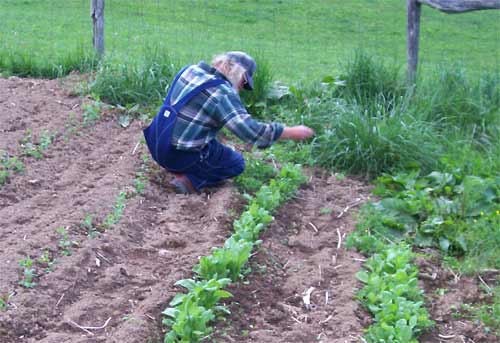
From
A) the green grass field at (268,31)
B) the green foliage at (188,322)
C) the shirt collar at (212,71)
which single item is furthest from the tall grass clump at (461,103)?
the green foliage at (188,322)

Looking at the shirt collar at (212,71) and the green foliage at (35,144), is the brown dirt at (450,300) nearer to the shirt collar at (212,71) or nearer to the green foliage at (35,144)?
the shirt collar at (212,71)

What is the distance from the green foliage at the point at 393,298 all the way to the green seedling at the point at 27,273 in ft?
6.09

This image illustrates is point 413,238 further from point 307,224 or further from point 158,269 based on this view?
point 158,269

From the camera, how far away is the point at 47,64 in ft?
31.7

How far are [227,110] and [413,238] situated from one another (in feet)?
5.49

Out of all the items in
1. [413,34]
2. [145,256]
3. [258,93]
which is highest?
[413,34]

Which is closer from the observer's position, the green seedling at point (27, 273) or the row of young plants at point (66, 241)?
the green seedling at point (27, 273)

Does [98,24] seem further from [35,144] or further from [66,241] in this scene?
[66,241]

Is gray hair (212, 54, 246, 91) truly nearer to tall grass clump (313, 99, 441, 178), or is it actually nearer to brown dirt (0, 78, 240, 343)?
brown dirt (0, 78, 240, 343)

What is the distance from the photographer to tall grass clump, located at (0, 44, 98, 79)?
9.42 m

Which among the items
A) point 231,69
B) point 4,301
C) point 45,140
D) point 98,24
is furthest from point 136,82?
point 4,301

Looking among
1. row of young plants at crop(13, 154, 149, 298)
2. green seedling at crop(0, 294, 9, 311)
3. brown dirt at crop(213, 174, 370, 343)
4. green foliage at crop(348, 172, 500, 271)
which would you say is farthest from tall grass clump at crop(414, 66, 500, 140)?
green seedling at crop(0, 294, 9, 311)

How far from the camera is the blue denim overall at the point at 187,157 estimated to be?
683 cm

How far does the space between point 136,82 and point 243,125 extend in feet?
7.84
